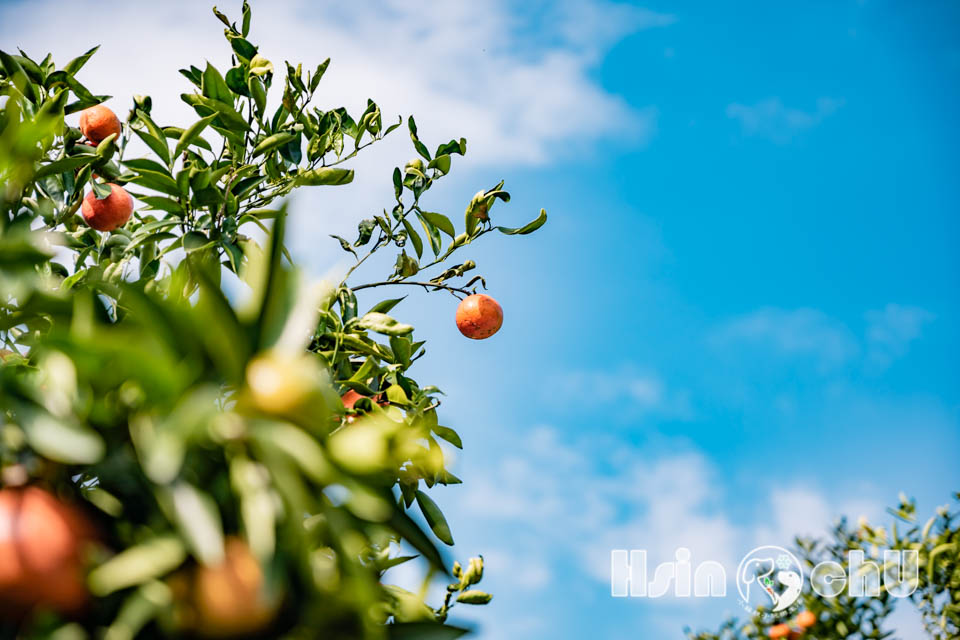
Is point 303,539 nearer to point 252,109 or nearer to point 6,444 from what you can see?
point 6,444

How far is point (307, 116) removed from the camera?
6.19 feet

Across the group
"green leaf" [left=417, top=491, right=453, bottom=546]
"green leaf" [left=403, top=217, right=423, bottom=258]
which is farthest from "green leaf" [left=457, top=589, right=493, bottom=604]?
"green leaf" [left=403, top=217, right=423, bottom=258]

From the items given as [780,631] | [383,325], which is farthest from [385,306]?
[780,631]

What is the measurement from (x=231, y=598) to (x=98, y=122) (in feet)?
5.64

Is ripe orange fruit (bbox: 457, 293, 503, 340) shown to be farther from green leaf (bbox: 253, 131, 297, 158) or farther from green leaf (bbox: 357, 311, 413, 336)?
green leaf (bbox: 253, 131, 297, 158)

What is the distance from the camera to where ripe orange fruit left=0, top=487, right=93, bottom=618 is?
58cm

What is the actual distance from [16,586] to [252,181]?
125 cm

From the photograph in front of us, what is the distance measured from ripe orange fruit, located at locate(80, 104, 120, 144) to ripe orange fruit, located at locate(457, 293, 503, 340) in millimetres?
1041

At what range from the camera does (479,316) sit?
2.33 meters

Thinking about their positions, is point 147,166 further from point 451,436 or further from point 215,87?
point 451,436

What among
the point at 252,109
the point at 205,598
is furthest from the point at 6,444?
the point at 252,109

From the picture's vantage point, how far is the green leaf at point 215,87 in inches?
66.7

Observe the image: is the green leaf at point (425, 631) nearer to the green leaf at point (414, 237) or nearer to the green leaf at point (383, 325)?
the green leaf at point (383, 325)

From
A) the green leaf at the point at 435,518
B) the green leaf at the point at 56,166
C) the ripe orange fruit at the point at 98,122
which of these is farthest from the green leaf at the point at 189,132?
the green leaf at the point at 435,518
